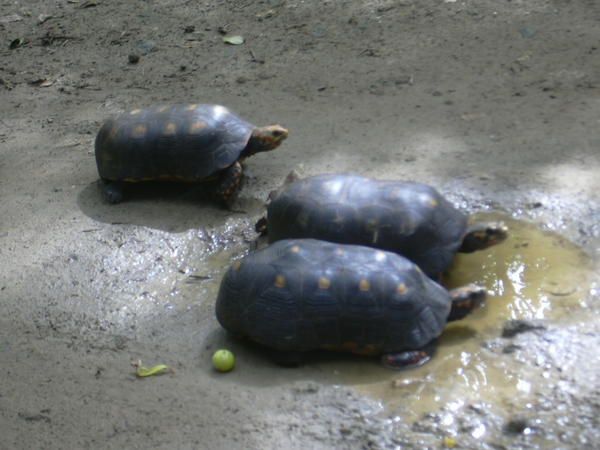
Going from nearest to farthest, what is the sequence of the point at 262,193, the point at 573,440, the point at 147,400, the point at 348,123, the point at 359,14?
the point at 573,440 < the point at 147,400 < the point at 262,193 < the point at 348,123 < the point at 359,14

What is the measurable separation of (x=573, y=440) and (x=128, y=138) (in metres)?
3.98

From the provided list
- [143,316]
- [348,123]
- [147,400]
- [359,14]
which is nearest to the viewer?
[147,400]

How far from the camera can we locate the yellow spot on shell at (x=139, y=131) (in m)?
6.14

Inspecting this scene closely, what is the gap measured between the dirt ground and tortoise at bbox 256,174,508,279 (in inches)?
27.2

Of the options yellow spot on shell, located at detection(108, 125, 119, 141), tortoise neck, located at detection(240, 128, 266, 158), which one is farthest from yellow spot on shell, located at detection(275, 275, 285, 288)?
yellow spot on shell, located at detection(108, 125, 119, 141)

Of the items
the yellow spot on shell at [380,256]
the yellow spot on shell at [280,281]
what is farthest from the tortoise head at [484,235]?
the yellow spot on shell at [280,281]

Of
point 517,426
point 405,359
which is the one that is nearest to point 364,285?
point 405,359

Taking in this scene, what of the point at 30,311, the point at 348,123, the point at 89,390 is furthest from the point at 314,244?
the point at 348,123

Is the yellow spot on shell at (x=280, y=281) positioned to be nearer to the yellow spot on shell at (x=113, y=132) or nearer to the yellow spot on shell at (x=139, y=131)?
the yellow spot on shell at (x=139, y=131)

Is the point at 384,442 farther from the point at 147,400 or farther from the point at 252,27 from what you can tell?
the point at 252,27

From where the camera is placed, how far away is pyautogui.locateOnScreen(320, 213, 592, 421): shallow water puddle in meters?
3.98

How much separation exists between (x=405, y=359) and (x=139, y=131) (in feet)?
9.92

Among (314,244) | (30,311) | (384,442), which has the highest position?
(314,244)

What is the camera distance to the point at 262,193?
6148 millimetres
